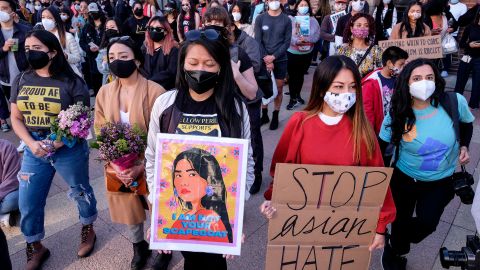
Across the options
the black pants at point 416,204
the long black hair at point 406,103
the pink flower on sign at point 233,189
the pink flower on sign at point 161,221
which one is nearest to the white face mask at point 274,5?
the long black hair at point 406,103

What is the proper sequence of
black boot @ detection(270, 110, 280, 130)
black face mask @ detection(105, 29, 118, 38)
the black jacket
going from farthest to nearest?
1. black boot @ detection(270, 110, 280, 130)
2. black face mask @ detection(105, 29, 118, 38)
3. the black jacket

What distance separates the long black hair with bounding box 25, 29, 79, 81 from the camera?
9.00 feet

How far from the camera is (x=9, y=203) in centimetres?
345

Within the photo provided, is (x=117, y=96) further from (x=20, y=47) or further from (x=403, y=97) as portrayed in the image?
(x=20, y=47)

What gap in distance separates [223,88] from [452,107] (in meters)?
1.59

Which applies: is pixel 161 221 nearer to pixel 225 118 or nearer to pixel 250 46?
pixel 225 118

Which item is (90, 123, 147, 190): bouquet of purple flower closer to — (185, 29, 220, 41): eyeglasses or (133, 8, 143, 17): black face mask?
(185, 29, 220, 41): eyeglasses

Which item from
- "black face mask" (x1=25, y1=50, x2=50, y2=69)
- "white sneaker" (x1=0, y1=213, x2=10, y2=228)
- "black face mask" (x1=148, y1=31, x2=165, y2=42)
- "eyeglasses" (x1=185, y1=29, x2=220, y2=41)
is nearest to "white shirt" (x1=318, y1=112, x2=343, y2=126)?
"eyeglasses" (x1=185, y1=29, x2=220, y2=41)

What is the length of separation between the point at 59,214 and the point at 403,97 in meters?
3.43

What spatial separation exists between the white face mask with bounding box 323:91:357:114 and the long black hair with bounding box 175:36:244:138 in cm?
51

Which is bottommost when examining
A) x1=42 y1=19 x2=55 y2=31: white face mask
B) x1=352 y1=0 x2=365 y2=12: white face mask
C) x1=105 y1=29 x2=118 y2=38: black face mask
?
x1=105 y1=29 x2=118 y2=38: black face mask

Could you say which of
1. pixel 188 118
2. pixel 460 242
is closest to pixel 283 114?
pixel 460 242

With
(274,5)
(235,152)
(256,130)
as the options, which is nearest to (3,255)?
(235,152)

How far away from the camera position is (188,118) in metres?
2.06
